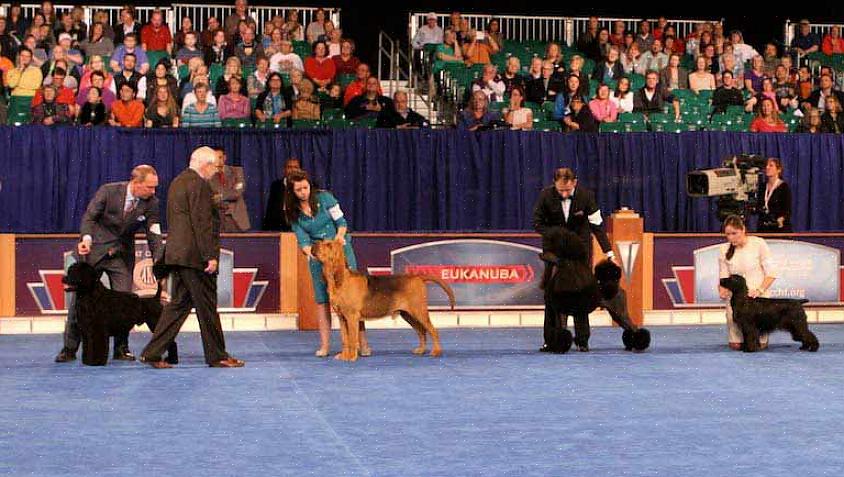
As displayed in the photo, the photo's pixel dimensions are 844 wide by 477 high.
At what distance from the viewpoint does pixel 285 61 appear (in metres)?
18.7

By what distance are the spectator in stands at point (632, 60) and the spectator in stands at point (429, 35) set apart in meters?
2.77

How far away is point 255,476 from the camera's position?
21.6 ft

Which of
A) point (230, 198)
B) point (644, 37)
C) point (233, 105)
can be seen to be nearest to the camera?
point (230, 198)

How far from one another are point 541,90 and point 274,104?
3.86m

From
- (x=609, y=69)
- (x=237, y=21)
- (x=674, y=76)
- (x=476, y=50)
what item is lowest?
(x=674, y=76)

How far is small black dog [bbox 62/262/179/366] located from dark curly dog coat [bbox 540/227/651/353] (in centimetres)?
320

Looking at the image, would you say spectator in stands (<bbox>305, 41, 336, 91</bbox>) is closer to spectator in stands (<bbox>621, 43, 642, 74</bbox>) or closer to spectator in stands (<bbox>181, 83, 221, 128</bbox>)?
spectator in stands (<bbox>181, 83, 221, 128</bbox>)

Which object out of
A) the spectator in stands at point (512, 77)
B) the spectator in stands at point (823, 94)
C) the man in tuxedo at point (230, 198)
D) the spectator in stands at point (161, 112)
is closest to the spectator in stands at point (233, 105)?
the spectator in stands at point (161, 112)

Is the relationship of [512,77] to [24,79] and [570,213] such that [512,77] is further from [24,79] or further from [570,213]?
[570,213]

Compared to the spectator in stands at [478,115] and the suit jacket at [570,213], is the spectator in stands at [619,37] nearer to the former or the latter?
the spectator in stands at [478,115]

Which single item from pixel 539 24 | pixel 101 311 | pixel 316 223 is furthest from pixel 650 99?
pixel 101 311

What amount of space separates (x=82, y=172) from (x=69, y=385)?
678cm

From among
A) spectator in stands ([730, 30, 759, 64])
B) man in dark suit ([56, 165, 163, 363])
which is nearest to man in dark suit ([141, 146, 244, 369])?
man in dark suit ([56, 165, 163, 363])

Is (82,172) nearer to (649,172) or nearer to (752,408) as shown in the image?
(649,172)
